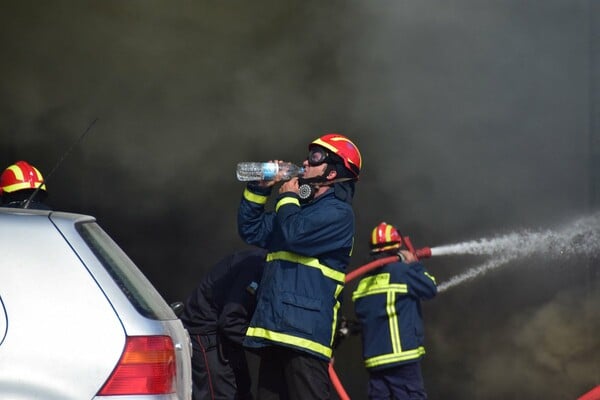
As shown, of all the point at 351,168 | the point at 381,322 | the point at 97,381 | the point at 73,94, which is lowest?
the point at 381,322

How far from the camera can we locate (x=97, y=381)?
3.01m

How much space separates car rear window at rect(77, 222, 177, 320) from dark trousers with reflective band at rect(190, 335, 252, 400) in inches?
110

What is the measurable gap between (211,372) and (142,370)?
3361 millimetres

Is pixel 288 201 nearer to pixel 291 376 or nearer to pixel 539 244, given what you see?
pixel 291 376

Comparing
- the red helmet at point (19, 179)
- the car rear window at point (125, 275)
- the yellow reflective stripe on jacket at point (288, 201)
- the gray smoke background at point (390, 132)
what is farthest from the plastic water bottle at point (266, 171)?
the gray smoke background at point (390, 132)

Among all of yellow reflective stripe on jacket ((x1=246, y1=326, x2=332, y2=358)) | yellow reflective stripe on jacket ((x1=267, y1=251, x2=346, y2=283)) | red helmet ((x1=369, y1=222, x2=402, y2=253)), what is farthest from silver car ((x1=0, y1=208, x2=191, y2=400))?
red helmet ((x1=369, y1=222, x2=402, y2=253))

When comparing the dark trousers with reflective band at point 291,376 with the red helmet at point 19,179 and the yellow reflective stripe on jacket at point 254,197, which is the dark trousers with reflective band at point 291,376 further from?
the red helmet at point 19,179

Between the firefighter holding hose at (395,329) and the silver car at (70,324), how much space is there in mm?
4901

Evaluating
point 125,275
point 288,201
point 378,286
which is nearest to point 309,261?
point 288,201

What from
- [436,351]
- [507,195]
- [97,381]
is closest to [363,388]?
[436,351]

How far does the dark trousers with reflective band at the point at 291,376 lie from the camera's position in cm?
509

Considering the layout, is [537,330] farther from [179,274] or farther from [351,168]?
[351,168]

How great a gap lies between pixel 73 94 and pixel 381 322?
131 inches

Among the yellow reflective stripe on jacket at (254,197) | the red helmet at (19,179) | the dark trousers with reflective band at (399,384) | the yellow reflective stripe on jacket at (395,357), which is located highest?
the red helmet at (19,179)
